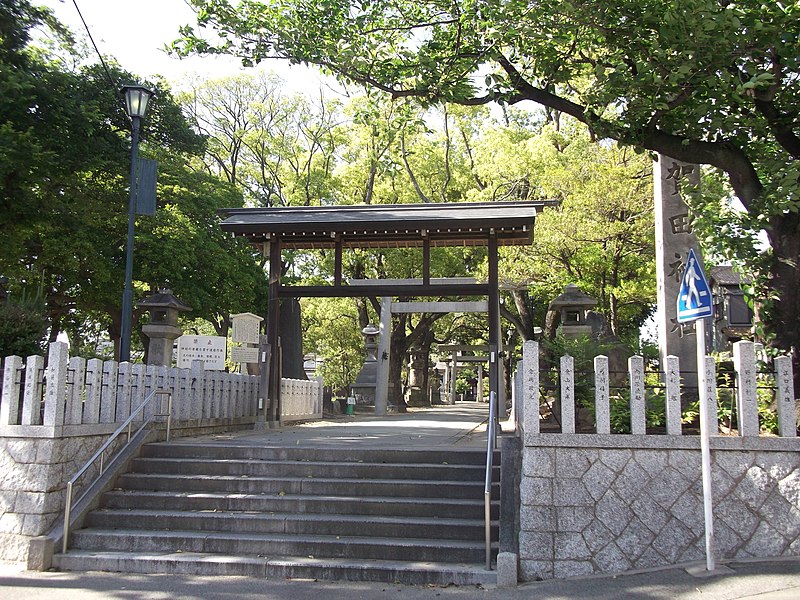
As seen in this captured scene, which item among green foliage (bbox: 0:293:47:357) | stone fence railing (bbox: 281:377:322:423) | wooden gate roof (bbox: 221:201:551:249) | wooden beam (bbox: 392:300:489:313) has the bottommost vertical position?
stone fence railing (bbox: 281:377:322:423)

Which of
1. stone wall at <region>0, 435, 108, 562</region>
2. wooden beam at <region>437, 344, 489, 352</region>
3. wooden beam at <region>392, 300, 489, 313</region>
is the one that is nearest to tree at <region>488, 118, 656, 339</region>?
wooden beam at <region>392, 300, 489, 313</region>

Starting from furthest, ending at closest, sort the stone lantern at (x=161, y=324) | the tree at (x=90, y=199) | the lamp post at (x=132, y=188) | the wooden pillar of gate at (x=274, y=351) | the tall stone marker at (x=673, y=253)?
the wooden pillar of gate at (x=274, y=351)
the stone lantern at (x=161, y=324)
the tree at (x=90, y=199)
the lamp post at (x=132, y=188)
the tall stone marker at (x=673, y=253)

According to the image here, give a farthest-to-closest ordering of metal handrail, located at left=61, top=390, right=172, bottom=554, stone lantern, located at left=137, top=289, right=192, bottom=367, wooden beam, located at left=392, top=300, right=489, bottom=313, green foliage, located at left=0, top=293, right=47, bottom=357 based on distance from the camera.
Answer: wooden beam, located at left=392, top=300, right=489, bottom=313 < stone lantern, located at left=137, top=289, right=192, bottom=367 < green foliage, located at left=0, top=293, right=47, bottom=357 < metal handrail, located at left=61, top=390, right=172, bottom=554

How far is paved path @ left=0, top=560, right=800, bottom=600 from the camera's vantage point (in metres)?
5.66

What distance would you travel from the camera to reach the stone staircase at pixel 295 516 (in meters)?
6.64

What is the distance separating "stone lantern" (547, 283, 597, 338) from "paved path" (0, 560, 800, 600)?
9.57 metres

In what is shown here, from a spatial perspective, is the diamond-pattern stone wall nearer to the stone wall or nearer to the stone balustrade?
the stone balustrade

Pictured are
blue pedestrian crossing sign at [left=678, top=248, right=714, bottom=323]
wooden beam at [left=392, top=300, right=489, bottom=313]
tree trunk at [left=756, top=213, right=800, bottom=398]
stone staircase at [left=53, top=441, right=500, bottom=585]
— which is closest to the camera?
blue pedestrian crossing sign at [left=678, top=248, right=714, bottom=323]

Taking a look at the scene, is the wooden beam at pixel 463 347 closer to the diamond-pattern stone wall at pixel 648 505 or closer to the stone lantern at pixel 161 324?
the stone lantern at pixel 161 324

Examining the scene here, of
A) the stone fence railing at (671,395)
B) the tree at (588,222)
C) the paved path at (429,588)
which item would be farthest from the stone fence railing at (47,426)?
the tree at (588,222)

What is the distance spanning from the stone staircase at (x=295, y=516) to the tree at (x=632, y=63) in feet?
13.6

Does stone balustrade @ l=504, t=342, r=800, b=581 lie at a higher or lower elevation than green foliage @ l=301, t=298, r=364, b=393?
lower

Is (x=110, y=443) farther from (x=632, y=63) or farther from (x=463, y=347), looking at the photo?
(x=463, y=347)

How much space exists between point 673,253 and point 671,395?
110 inches
